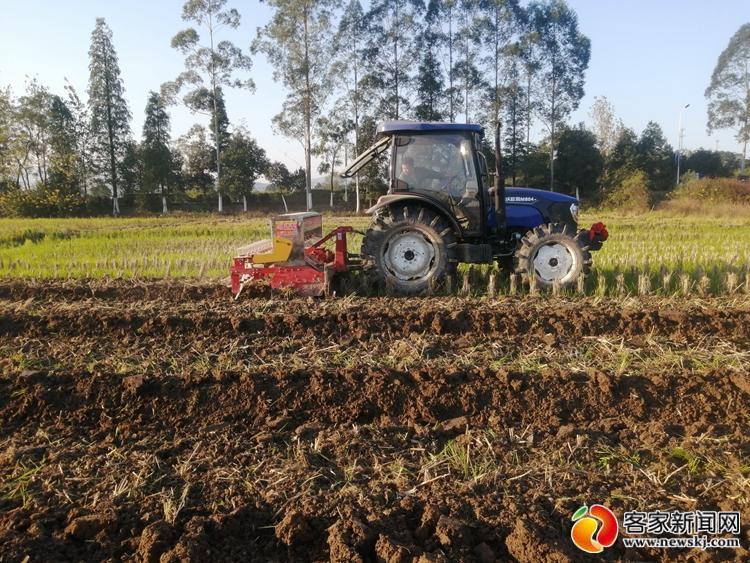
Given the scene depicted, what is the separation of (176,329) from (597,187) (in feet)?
112

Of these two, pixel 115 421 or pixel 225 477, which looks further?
pixel 115 421

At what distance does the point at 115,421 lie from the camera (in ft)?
12.1

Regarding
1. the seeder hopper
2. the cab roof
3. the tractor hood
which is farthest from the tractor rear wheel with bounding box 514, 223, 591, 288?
the seeder hopper

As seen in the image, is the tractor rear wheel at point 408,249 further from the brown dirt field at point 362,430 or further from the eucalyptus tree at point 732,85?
the eucalyptus tree at point 732,85

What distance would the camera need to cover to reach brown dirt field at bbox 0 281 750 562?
2.50 m

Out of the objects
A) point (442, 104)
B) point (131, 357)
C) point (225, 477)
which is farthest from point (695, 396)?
point (442, 104)

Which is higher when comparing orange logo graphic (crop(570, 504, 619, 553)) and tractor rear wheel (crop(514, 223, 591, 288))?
tractor rear wheel (crop(514, 223, 591, 288))

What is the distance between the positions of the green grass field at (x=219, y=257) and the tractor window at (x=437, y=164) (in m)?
2.26

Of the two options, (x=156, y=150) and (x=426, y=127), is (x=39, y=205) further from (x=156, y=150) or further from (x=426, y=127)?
(x=426, y=127)

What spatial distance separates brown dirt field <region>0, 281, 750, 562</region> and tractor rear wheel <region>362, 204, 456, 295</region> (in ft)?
4.04

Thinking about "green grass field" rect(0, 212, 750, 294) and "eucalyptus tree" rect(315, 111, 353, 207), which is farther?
"eucalyptus tree" rect(315, 111, 353, 207)

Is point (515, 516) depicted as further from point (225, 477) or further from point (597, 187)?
point (597, 187)

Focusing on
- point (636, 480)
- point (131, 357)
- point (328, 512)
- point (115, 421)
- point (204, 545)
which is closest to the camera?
point (204, 545)

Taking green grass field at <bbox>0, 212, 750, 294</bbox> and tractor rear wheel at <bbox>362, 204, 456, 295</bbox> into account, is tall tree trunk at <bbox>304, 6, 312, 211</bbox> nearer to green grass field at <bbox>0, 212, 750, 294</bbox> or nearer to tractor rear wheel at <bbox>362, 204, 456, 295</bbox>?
green grass field at <bbox>0, 212, 750, 294</bbox>
